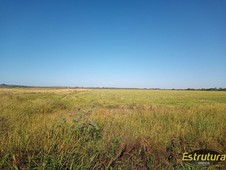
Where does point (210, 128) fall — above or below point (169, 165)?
above

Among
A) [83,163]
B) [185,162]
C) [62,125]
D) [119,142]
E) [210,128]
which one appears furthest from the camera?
[210,128]

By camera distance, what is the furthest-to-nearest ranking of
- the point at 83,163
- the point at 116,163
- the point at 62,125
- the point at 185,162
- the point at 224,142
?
the point at 62,125 < the point at 224,142 < the point at 185,162 < the point at 116,163 < the point at 83,163

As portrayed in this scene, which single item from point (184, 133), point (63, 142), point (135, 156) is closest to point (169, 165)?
point (135, 156)

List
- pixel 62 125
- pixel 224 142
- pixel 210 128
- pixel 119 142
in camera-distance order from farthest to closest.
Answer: pixel 210 128, pixel 62 125, pixel 224 142, pixel 119 142

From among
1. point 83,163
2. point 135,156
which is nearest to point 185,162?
point 135,156

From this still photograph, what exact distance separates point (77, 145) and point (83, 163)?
2.08 ft

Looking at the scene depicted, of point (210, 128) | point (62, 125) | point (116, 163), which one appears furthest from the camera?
point (210, 128)

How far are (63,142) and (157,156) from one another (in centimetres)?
201

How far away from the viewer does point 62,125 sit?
4.98 metres

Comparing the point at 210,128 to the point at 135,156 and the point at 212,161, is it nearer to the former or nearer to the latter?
the point at 212,161

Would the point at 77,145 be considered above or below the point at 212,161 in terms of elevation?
above

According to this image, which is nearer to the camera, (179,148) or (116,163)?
(116,163)

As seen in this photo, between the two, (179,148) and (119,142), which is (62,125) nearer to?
(119,142)

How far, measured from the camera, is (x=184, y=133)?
16.5 ft
